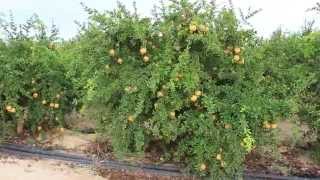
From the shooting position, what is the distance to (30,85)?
8.10m

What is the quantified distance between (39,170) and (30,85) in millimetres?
1141

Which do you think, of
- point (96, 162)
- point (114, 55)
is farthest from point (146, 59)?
point (96, 162)

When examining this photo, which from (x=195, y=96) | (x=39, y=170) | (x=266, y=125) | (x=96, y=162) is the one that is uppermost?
(x=195, y=96)

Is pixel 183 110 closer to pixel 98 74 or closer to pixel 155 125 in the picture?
pixel 155 125

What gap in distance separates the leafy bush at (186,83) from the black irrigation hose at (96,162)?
0.36 metres

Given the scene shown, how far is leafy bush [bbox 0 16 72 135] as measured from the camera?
7949mm

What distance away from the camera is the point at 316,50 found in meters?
7.81

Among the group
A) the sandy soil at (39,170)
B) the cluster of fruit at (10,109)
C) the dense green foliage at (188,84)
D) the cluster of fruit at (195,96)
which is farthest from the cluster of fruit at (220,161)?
the cluster of fruit at (10,109)

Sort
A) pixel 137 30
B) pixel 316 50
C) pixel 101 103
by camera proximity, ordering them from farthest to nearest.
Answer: pixel 316 50 → pixel 101 103 → pixel 137 30

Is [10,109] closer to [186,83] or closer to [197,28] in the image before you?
[186,83]

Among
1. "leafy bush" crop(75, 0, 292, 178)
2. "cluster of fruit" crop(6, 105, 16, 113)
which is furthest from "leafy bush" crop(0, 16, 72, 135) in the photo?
"leafy bush" crop(75, 0, 292, 178)

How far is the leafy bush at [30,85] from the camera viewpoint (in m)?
7.95

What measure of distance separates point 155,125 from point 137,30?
947mm

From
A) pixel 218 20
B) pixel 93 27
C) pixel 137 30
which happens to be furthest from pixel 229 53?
pixel 93 27
